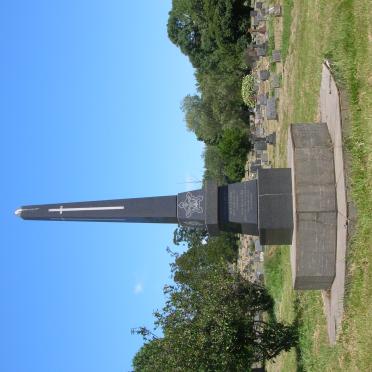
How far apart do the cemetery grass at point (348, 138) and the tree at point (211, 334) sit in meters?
1.17

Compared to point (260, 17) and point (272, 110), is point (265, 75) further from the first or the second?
point (260, 17)

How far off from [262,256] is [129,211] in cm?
1599

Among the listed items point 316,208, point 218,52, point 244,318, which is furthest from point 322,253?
point 218,52

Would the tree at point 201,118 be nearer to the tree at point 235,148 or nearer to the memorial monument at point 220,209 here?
the tree at point 235,148

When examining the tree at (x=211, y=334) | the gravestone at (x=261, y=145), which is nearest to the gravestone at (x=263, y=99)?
the gravestone at (x=261, y=145)

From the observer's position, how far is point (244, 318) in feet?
60.8

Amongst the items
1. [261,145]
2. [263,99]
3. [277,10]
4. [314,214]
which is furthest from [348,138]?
[263,99]

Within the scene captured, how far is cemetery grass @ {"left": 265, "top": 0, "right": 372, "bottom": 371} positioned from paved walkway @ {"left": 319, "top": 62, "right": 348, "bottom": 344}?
0.17m

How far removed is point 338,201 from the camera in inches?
398

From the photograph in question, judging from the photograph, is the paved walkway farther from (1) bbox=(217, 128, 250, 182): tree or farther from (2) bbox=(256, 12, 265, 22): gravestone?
(1) bbox=(217, 128, 250, 182): tree

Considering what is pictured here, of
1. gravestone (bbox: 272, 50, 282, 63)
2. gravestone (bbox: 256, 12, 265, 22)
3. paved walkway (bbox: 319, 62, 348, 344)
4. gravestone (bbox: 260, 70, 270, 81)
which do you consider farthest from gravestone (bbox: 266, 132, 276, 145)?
paved walkway (bbox: 319, 62, 348, 344)

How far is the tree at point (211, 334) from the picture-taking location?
1678 centimetres

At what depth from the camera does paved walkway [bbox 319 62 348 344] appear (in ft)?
31.9

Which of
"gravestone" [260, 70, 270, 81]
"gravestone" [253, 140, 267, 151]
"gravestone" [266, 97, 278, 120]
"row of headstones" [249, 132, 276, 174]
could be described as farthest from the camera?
"gravestone" [253, 140, 267, 151]
